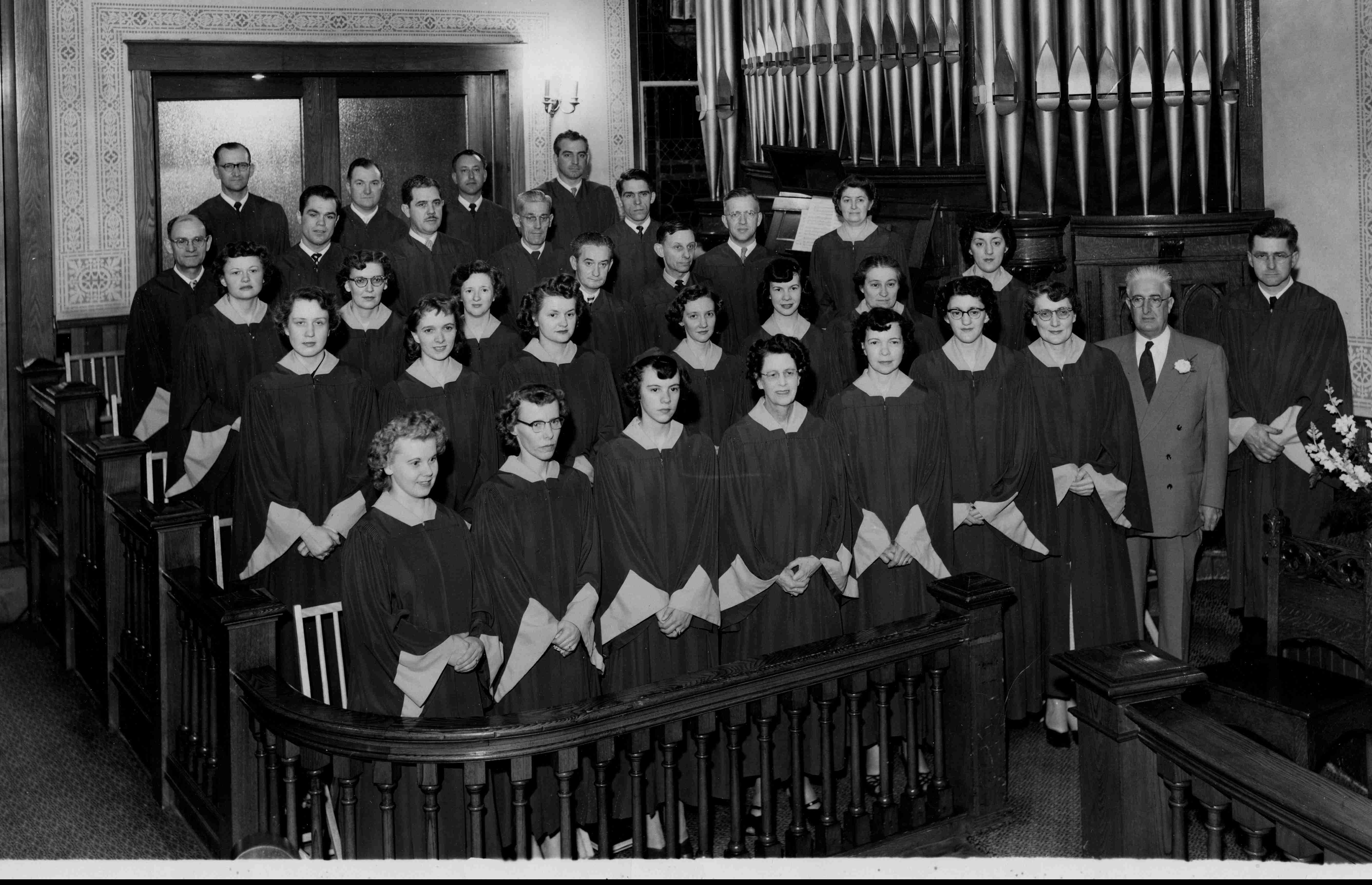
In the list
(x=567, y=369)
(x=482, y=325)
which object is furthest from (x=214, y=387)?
(x=567, y=369)

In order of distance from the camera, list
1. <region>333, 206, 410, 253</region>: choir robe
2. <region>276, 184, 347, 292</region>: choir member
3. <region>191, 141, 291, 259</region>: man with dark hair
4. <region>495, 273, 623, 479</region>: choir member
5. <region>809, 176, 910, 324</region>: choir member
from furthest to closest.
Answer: <region>191, 141, 291, 259</region>: man with dark hair
<region>333, 206, 410, 253</region>: choir robe
<region>276, 184, 347, 292</region>: choir member
<region>809, 176, 910, 324</region>: choir member
<region>495, 273, 623, 479</region>: choir member

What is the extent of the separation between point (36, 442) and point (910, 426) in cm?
426

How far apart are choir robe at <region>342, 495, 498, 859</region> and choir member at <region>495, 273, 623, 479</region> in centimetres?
132

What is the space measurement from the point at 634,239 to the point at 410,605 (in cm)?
379

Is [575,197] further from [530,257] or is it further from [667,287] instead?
[667,287]

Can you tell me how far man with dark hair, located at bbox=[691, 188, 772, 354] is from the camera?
7.16 m

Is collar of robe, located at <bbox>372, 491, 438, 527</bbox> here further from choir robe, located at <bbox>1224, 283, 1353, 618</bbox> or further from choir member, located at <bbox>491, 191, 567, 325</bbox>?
choir robe, located at <bbox>1224, 283, 1353, 618</bbox>

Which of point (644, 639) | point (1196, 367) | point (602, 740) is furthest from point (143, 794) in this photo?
point (1196, 367)

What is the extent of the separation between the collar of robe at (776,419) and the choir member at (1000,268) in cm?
134

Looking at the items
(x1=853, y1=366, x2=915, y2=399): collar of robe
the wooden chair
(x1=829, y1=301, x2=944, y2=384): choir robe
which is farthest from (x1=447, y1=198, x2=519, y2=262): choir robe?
the wooden chair

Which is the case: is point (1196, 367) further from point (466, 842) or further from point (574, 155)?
point (574, 155)

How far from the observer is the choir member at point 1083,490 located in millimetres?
5430

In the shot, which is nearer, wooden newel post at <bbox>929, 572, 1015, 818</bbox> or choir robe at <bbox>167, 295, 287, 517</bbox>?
wooden newel post at <bbox>929, 572, 1015, 818</bbox>

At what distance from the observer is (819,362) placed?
644 cm
